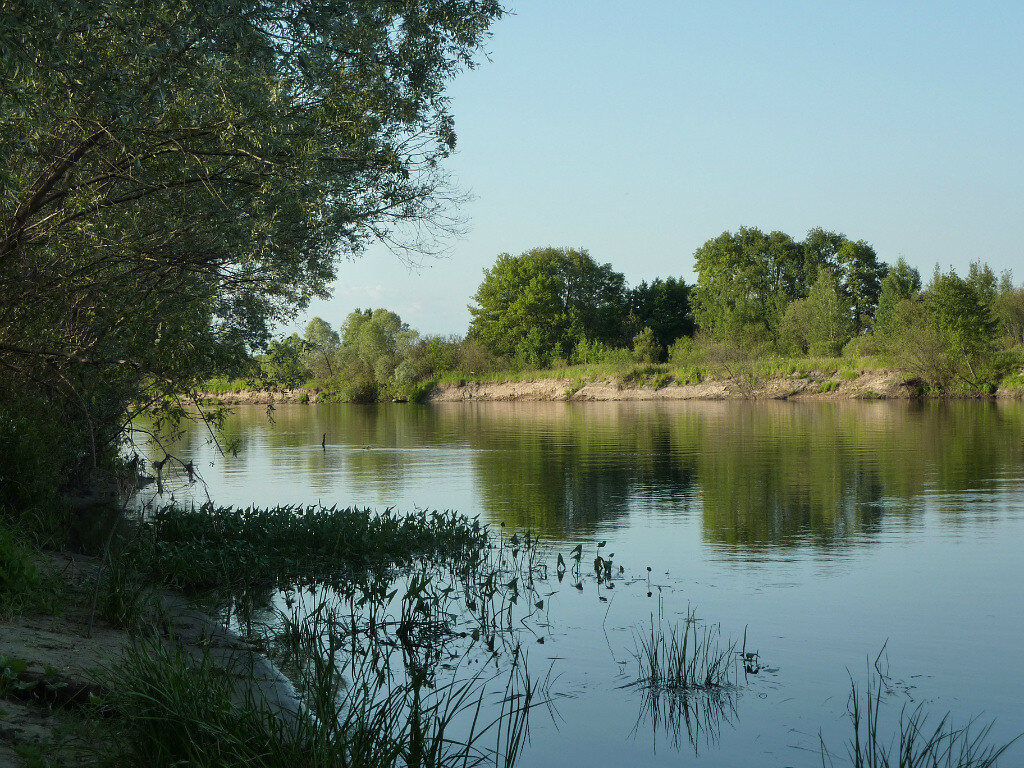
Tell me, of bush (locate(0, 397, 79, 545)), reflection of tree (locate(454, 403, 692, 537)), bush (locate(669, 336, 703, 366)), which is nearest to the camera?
bush (locate(0, 397, 79, 545))

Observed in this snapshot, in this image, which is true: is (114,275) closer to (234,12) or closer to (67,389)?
(67,389)

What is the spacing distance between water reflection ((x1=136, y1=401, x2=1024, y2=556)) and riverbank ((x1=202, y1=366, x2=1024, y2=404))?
41.8 feet

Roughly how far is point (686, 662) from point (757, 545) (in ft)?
22.4

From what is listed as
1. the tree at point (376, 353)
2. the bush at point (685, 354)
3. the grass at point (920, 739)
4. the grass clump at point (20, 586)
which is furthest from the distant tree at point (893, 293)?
the grass clump at point (20, 586)

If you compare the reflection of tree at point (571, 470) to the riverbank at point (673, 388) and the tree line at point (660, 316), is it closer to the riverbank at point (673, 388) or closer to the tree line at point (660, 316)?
the riverbank at point (673, 388)

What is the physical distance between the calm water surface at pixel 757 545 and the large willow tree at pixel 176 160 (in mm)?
5608

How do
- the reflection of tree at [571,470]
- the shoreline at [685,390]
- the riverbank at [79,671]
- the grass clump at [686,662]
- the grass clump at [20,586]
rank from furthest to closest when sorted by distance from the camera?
the shoreline at [685,390], the reflection of tree at [571,470], the grass clump at [686,662], the grass clump at [20,586], the riverbank at [79,671]

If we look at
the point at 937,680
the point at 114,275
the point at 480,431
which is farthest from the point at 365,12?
the point at 480,431

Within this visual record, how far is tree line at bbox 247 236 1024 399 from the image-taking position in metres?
74.9

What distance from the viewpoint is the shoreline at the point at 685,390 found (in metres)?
60.9

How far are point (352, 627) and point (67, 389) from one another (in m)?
5.31

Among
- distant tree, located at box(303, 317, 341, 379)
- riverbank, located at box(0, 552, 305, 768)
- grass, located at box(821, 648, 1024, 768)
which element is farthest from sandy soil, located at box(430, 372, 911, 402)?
riverbank, located at box(0, 552, 305, 768)

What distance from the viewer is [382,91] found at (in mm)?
11234

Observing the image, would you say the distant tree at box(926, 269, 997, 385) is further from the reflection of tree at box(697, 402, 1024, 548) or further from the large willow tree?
the large willow tree
